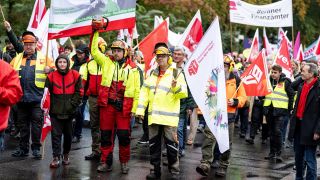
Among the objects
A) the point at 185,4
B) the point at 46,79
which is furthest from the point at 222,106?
the point at 185,4

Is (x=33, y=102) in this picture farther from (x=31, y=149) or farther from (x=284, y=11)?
(x=284, y=11)

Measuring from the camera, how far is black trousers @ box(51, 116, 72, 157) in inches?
374

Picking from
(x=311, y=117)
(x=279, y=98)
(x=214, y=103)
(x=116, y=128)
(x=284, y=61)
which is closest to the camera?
(x=311, y=117)

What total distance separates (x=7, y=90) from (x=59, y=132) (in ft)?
12.0

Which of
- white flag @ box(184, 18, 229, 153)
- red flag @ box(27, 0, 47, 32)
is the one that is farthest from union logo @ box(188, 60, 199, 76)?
red flag @ box(27, 0, 47, 32)

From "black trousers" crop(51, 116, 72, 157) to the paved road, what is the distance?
11.7 inches

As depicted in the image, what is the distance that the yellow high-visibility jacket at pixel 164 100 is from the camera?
29.0 ft

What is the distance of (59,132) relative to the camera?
955 cm

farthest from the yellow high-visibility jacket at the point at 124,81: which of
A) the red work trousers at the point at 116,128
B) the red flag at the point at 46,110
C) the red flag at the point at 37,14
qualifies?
the red flag at the point at 37,14

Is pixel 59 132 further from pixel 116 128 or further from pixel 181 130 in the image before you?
pixel 181 130

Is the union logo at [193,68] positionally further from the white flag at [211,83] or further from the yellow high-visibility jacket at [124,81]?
the yellow high-visibility jacket at [124,81]

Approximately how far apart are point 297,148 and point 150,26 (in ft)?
56.8

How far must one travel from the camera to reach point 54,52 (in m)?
14.1

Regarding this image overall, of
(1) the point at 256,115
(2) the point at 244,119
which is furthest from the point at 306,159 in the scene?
(2) the point at 244,119
